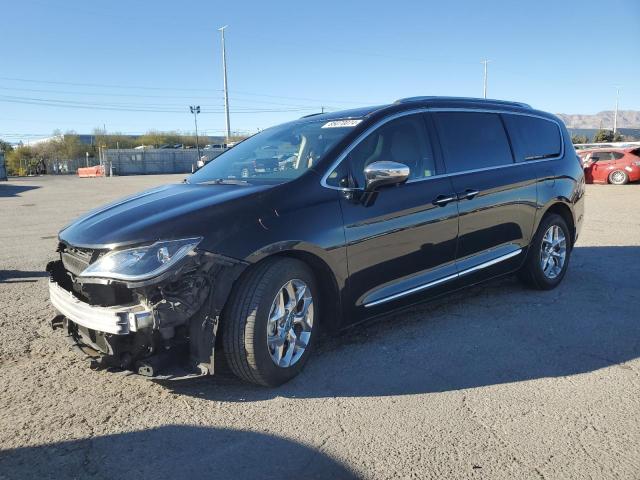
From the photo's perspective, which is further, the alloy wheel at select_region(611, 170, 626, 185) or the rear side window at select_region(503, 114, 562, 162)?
the alloy wheel at select_region(611, 170, 626, 185)

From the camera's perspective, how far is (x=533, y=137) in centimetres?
550

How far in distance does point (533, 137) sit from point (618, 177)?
775 inches

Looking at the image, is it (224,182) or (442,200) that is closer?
(224,182)

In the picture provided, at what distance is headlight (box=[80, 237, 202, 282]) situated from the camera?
9.46 ft

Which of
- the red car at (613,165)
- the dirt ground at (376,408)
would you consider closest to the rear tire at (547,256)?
the dirt ground at (376,408)

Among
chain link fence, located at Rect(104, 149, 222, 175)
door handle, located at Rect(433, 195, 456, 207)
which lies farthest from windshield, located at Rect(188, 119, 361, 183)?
chain link fence, located at Rect(104, 149, 222, 175)

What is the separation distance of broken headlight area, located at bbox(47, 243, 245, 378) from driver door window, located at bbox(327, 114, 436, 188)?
1143 mm

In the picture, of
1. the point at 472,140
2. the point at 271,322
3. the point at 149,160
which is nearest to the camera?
the point at 271,322

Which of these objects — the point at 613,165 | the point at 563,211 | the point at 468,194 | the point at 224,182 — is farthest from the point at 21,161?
the point at 468,194

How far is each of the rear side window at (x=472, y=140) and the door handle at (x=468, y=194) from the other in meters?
0.20

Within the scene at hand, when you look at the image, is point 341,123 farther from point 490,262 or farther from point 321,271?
point 490,262

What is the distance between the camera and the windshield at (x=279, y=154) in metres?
3.84

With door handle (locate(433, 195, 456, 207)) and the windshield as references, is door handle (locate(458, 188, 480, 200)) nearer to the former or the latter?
door handle (locate(433, 195, 456, 207))

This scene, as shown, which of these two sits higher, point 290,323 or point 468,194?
point 468,194
